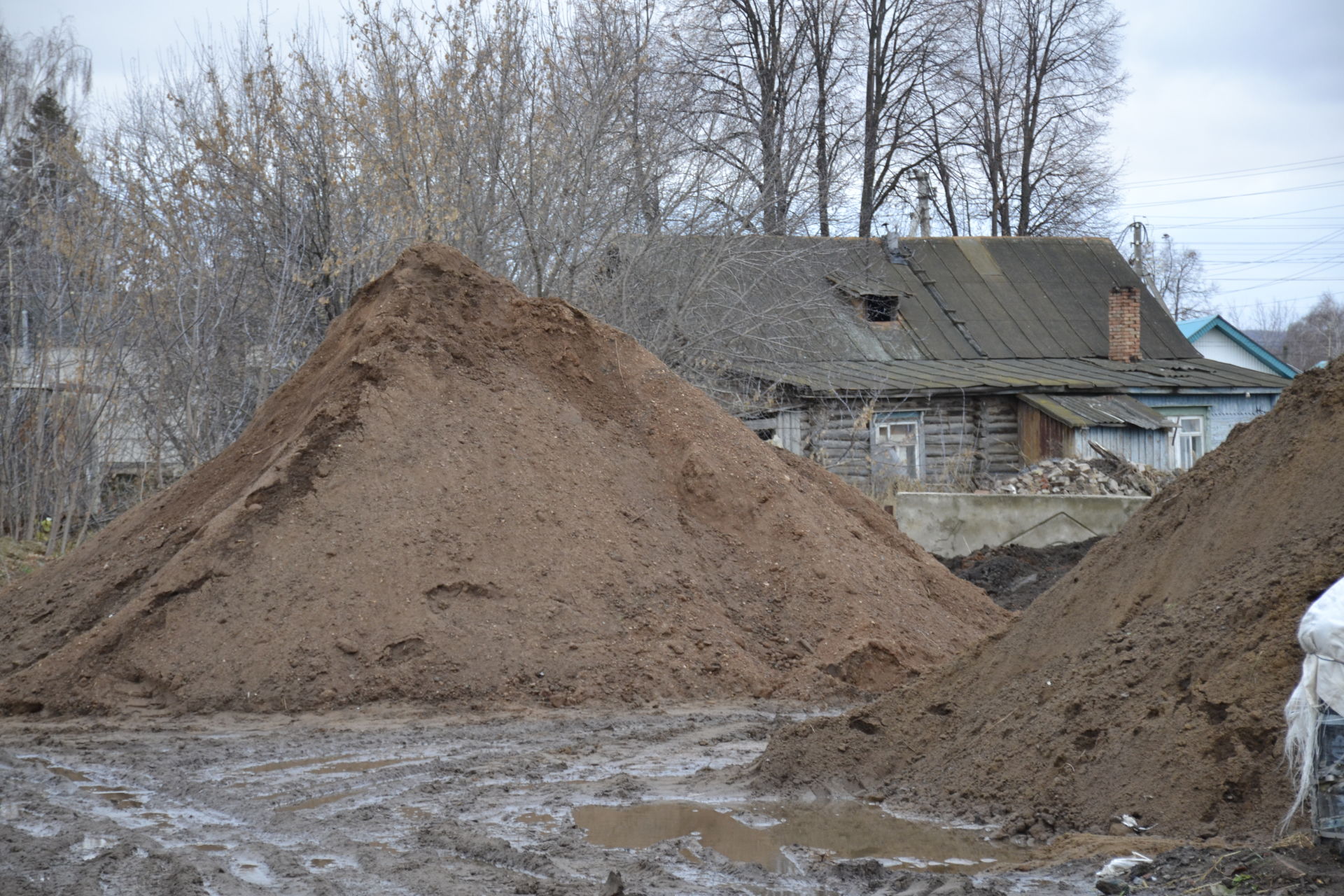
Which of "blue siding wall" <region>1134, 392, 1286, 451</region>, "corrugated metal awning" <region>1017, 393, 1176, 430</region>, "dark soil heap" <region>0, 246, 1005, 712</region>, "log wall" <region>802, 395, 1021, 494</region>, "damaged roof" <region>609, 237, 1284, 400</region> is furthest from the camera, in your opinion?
"blue siding wall" <region>1134, 392, 1286, 451</region>

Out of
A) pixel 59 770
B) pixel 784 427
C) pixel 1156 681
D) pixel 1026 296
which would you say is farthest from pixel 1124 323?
pixel 59 770

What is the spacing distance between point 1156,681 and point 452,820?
300 centimetres

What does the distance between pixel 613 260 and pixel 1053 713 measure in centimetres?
1320

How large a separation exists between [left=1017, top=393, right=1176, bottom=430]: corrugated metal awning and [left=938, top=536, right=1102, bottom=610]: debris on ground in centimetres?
859

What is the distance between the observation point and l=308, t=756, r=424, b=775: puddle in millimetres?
6016

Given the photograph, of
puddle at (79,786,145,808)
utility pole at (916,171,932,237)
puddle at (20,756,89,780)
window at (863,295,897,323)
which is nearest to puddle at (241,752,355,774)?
puddle at (79,786,145,808)

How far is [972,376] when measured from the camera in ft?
78.5

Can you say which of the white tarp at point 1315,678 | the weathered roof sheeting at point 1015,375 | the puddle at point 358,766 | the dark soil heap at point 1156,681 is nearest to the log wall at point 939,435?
the weathered roof sheeting at point 1015,375

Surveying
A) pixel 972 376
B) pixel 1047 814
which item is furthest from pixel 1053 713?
pixel 972 376

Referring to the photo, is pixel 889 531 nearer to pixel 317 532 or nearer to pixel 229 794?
pixel 317 532

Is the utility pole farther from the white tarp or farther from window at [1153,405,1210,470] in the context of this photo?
the white tarp

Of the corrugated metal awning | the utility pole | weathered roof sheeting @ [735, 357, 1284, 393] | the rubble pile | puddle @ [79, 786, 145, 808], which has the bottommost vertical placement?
puddle @ [79, 786, 145, 808]

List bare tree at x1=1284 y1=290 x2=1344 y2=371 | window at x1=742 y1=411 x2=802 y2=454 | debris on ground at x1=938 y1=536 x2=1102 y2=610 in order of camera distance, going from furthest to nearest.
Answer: bare tree at x1=1284 y1=290 x2=1344 y2=371, window at x1=742 y1=411 x2=802 y2=454, debris on ground at x1=938 y1=536 x2=1102 y2=610

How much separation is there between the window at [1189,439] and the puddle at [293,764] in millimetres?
22123
